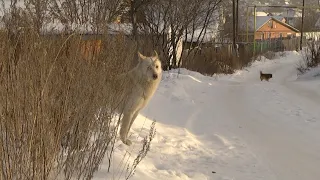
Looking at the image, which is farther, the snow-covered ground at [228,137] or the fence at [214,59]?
the fence at [214,59]

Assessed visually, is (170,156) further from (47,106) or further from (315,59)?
(315,59)

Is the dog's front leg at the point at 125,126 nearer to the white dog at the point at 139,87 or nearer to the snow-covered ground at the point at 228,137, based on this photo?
the white dog at the point at 139,87

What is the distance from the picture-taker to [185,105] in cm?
1178

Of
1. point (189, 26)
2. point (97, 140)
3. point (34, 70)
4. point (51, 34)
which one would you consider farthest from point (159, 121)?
point (189, 26)

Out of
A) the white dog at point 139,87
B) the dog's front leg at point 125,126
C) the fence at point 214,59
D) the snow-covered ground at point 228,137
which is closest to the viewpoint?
the snow-covered ground at point 228,137

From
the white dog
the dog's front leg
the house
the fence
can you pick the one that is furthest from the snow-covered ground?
the house

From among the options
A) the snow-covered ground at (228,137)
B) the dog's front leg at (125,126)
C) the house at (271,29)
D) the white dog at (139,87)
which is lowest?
the snow-covered ground at (228,137)

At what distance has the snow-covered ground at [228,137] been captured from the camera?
563 centimetres

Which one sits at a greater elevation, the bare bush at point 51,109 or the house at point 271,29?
the house at point 271,29

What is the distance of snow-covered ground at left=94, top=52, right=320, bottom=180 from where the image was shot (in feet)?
18.5

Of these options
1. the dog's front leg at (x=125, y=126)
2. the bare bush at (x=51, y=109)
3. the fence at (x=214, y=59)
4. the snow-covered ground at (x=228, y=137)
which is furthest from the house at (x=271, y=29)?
the bare bush at (x=51, y=109)

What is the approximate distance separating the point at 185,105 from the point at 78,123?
8153 millimetres

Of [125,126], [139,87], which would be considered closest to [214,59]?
[139,87]

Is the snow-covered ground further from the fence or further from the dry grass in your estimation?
the fence
